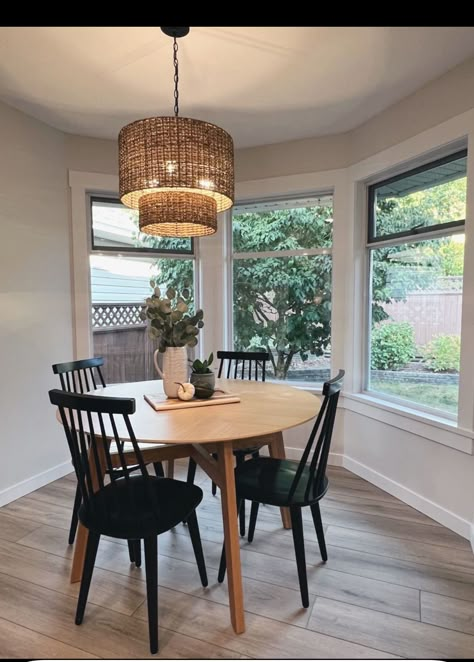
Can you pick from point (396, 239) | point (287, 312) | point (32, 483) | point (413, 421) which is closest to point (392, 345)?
point (413, 421)

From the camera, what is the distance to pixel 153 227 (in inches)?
89.4

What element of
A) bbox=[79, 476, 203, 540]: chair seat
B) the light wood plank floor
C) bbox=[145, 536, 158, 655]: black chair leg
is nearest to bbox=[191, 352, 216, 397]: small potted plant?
bbox=[79, 476, 203, 540]: chair seat

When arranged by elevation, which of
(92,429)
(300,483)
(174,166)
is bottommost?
(300,483)

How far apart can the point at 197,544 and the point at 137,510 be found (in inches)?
15.9

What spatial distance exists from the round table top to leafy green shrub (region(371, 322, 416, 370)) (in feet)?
3.16

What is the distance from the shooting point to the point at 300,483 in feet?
6.25

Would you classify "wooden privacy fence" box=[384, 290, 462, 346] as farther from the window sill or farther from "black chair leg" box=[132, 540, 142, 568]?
"black chair leg" box=[132, 540, 142, 568]

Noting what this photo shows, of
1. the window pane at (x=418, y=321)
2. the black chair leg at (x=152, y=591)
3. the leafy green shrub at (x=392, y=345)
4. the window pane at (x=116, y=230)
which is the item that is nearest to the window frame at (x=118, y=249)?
the window pane at (x=116, y=230)

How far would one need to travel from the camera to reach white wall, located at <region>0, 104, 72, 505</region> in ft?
8.87

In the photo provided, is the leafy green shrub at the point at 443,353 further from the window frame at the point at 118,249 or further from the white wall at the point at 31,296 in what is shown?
the white wall at the point at 31,296

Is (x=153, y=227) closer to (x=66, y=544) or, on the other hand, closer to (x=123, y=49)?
(x=123, y=49)

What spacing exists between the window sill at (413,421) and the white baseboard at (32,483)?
2.28 meters

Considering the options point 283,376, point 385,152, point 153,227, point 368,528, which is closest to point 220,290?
point 283,376

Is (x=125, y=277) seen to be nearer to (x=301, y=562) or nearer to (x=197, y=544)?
(x=197, y=544)
